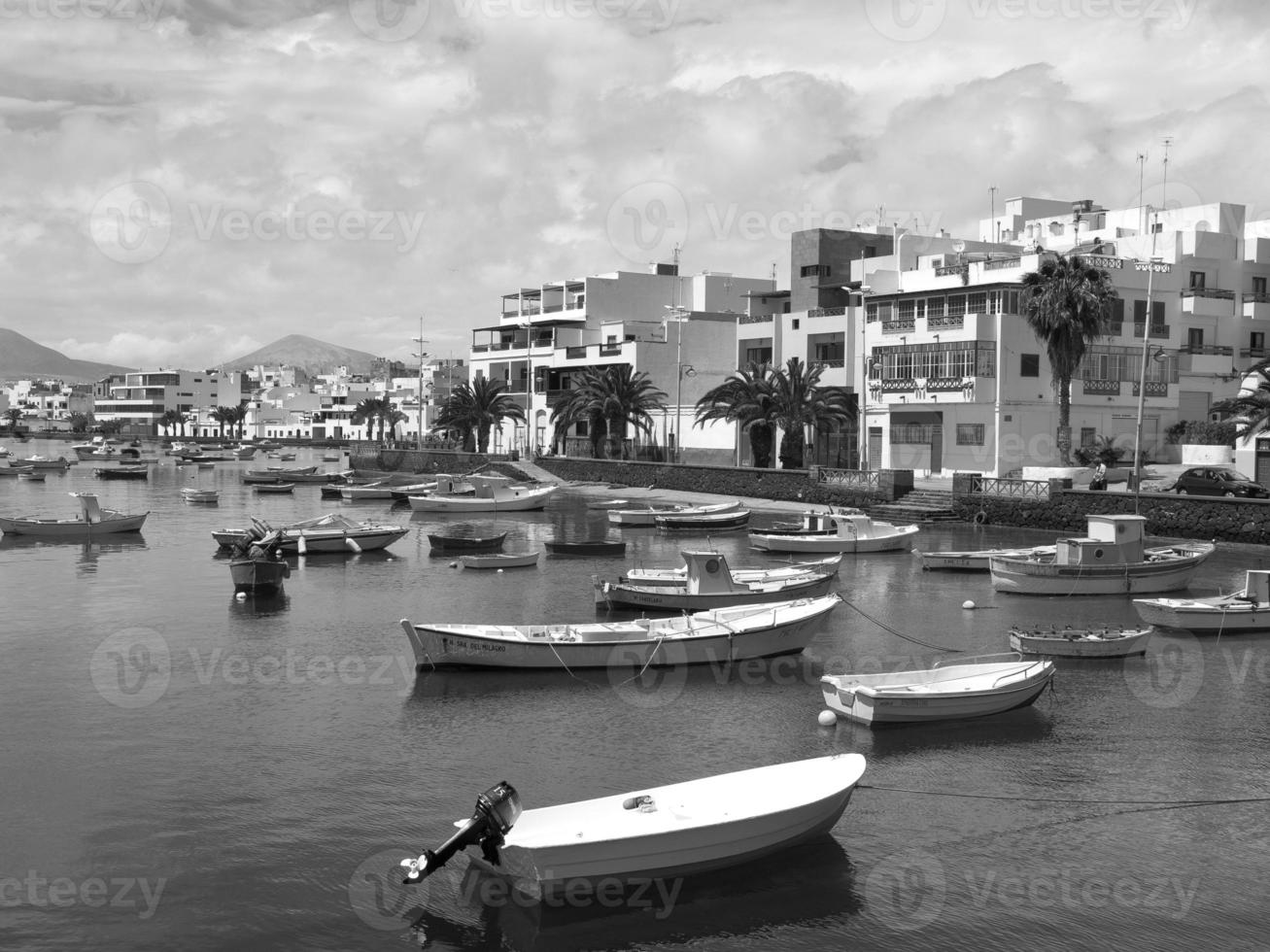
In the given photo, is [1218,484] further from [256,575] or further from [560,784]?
[560,784]

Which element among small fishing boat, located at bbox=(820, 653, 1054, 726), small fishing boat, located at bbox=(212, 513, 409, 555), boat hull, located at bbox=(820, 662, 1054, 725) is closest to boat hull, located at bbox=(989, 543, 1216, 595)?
small fishing boat, located at bbox=(820, 653, 1054, 726)

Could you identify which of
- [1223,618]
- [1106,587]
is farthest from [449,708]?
[1106,587]

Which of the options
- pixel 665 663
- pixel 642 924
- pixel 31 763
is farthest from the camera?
pixel 665 663

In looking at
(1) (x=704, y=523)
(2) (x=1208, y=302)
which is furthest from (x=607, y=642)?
(2) (x=1208, y=302)

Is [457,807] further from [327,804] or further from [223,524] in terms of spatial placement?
[223,524]

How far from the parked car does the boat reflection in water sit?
148 ft

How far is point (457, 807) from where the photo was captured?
Answer: 20641mm

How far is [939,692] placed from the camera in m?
25.2

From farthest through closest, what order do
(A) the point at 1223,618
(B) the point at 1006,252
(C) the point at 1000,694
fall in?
(B) the point at 1006,252
(A) the point at 1223,618
(C) the point at 1000,694

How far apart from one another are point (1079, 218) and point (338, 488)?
59696 mm

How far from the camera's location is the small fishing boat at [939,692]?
24.9 metres

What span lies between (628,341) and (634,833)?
84.6 meters

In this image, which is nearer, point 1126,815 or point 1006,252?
point 1126,815

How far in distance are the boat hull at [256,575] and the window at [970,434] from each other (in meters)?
43.0
